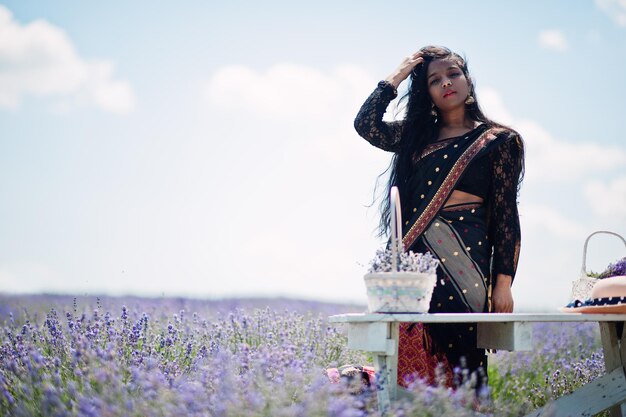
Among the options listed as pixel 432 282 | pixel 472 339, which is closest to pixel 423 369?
pixel 472 339

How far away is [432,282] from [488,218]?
77cm

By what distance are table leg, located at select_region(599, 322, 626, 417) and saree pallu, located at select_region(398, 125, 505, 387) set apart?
2.16ft

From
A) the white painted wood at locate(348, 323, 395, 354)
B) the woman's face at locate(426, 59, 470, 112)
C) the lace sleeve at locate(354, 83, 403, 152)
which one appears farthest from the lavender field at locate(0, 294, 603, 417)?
the woman's face at locate(426, 59, 470, 112)

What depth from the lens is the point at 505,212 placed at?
11.5 feet

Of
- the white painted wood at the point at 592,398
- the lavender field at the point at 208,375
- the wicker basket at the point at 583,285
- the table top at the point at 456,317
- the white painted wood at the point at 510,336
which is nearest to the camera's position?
the lavender field at the point at 208,375

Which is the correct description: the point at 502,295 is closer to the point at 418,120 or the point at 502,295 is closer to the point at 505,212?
the point at 505,212

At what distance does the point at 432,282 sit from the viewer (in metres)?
2.92

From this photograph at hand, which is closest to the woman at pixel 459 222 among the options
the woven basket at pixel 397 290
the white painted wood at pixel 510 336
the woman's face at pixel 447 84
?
the woman's face at pixel 447 84

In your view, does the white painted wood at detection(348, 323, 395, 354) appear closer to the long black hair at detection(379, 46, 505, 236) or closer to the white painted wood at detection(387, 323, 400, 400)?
the white painted wood at detection(387, 323, 400, 400)

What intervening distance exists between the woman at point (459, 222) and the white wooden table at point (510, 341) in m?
0.14

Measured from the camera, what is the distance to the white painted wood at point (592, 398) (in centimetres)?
341

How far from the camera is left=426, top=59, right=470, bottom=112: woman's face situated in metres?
3.64

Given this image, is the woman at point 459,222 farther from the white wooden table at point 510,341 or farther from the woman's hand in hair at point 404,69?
the white wooden table at point 510,341

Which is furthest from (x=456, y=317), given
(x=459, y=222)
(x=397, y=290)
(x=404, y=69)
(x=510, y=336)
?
(x=404, y=69)
